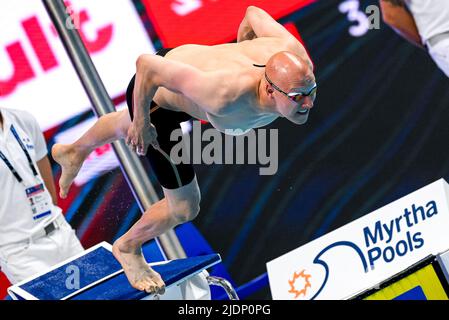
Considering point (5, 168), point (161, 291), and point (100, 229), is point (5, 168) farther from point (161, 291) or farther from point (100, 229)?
point (161, 291)

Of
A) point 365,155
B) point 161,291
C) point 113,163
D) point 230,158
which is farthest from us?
point 365,155

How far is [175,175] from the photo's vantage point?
4094 mm

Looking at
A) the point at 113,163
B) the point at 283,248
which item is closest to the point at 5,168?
the point at 113,163

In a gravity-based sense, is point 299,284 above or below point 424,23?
below

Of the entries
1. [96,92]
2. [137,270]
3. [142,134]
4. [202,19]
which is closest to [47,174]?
[96,92]

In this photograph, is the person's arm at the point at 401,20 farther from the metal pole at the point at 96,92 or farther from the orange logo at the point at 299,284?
the metal pole at the point at 96,92

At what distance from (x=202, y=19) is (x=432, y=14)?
4.01 feet

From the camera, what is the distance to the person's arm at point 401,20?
5083 millimetres

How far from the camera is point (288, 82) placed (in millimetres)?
3582

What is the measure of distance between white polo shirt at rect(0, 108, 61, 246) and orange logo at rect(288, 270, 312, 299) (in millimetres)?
1278

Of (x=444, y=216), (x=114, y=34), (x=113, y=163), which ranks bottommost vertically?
(x=444, y=216)

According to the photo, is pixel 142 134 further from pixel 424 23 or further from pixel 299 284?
pixel 424 23
